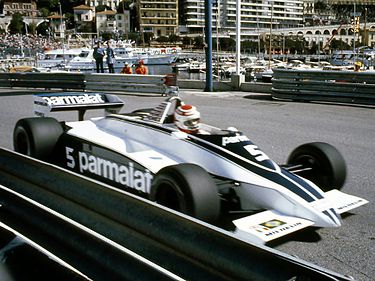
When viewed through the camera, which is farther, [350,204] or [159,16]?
[159,16]

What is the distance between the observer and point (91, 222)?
3.62 meters

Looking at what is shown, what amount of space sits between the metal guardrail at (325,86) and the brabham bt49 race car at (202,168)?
7.92 m

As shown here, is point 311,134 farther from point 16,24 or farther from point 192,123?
point 16,24

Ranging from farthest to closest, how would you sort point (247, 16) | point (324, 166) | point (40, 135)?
point (247, 16)
point (40, 135)
point (324, 166)

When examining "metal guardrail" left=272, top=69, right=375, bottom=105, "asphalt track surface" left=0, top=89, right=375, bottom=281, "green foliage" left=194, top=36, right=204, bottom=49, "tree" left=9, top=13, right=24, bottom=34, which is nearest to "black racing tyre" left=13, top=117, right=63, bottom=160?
"asphalt track surface" left=0, top=89, right=375, bottom=281

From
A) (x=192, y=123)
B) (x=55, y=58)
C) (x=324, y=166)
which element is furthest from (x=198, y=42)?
(x=324, y=166)

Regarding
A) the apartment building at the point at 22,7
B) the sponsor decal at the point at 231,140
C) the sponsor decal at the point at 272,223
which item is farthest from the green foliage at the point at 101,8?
the sponsor decal at the point at 272,223

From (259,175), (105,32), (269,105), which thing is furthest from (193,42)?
(259,175)

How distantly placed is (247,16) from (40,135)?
6041 inches

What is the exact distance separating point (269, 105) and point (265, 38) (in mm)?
97689

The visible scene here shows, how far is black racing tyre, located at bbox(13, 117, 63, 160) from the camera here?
582 cm

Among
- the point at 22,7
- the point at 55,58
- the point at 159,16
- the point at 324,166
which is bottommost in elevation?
the point at 324,166

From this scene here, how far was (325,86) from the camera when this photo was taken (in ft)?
42.4

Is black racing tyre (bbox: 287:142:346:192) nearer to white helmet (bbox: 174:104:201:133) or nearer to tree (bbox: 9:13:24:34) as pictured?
white helmet (bbox: 174:104:201:133)
